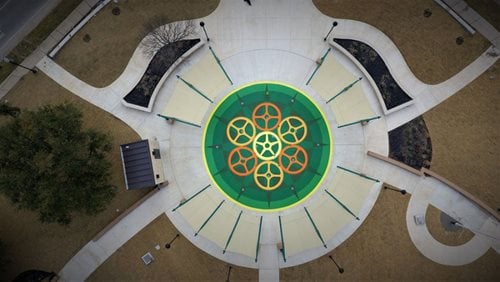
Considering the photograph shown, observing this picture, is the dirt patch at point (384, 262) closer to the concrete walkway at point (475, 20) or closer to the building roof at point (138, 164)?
the building roof at point (138, 164)

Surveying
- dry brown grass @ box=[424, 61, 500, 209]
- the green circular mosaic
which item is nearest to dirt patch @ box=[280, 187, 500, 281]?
dry brown grass @ box=[424, 61, 500, 209]

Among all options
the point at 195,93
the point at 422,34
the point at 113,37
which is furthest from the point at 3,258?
the point at 422,34

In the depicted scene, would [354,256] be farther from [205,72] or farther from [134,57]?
[134,57]

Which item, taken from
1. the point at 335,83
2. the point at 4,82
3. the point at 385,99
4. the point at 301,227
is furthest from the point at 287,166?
the point at 4,82

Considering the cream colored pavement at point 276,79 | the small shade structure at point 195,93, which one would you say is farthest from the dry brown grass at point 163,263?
the small shade structure at point 195,93

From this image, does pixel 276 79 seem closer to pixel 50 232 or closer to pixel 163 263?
pixel 163 263

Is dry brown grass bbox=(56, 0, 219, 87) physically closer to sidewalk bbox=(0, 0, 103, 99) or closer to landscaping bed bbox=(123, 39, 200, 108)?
sidewalk bbox=(0, 0, 103, 99)
